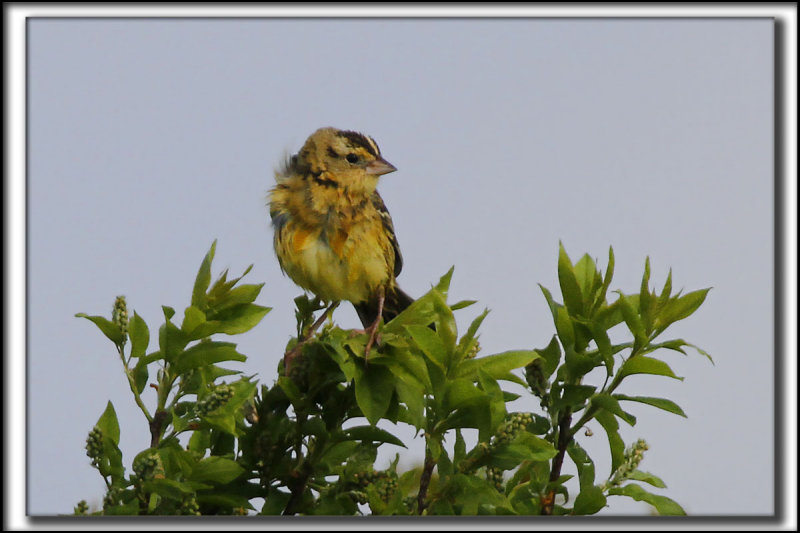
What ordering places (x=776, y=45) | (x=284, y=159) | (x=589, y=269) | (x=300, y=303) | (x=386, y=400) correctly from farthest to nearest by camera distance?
(x=284, y=159) → (x=300, y=303) → (x=776, y=45) → (x=589, y=269) → (x=386, y=400)

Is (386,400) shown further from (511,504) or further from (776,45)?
(776,45)

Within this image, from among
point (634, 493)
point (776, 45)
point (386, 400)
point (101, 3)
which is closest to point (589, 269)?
point (634, 493)

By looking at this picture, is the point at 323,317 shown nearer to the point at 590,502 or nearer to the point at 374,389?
the point at 374,389

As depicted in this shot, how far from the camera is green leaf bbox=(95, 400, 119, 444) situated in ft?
8.00

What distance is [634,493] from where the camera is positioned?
260 centimetres

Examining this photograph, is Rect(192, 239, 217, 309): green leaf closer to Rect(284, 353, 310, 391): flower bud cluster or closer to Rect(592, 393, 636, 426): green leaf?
Rect(284, 353, 310, 391): flower bud cluster

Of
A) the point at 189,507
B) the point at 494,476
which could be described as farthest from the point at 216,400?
the point at 494,476

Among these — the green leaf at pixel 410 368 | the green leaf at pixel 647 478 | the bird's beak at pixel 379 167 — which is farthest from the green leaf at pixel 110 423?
the bird's beak at pixel 379 167

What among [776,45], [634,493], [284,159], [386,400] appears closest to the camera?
[386,400]

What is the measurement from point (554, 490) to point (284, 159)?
99.2 inches

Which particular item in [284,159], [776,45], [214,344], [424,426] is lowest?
[424,426]

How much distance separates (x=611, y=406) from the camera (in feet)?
7.98

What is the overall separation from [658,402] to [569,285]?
46 centimetres

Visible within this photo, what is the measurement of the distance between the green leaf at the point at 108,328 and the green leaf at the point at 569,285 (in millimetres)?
Answer: 1432
